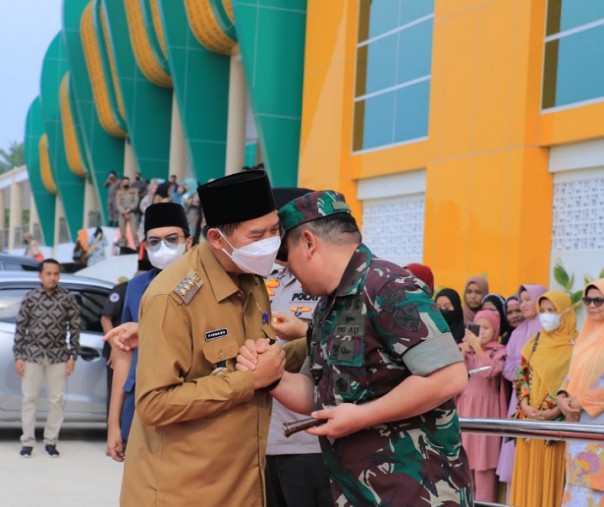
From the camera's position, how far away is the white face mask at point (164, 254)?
5.47 m

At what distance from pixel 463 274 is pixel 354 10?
5.30 meters

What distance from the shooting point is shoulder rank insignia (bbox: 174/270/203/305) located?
3.41 metres

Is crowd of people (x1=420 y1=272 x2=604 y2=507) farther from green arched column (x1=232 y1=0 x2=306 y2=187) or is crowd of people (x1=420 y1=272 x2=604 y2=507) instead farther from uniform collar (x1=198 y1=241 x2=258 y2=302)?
green arched column (x1=232 y1=0 x2=306 y2=187)

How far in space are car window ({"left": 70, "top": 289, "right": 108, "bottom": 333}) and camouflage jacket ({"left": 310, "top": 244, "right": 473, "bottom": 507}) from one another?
8.61m

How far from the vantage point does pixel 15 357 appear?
10750 mm

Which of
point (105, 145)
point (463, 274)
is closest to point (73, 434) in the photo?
point (463, 274)

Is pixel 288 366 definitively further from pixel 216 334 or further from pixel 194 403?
pixel 194 403

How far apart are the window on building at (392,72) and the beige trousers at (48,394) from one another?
5930 millimetres

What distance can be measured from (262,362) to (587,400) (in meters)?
4.16

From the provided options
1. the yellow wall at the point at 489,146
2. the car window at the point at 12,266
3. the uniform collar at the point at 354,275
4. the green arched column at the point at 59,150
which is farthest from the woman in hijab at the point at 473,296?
the green arched column at the point at 59,150

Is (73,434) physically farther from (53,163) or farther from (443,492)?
(53,163)

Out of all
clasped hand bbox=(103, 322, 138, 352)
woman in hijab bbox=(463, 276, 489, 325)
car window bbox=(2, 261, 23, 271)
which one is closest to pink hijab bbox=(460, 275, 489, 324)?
woman in hijab bbox=(463, 276, 489, 325)

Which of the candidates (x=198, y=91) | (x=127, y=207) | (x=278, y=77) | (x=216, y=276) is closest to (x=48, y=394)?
(x=216, y=276)

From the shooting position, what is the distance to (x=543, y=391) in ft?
26.1
